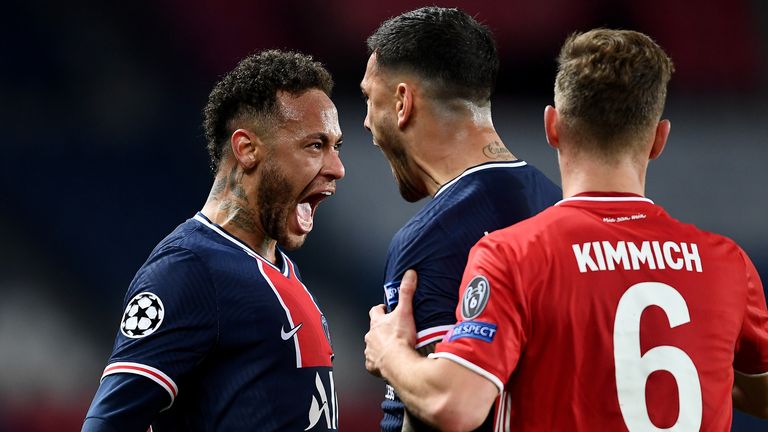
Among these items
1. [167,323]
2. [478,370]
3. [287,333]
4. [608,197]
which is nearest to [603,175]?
[608,197]

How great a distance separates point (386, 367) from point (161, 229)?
5.34 m

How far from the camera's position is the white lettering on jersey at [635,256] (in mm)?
1984

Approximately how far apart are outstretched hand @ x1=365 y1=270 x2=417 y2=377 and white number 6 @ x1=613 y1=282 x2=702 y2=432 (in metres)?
0.51

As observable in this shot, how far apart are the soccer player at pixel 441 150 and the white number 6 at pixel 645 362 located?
469 millimetres

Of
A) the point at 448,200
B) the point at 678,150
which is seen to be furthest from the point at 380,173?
the point at 448,200

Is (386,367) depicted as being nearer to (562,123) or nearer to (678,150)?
(562,123)

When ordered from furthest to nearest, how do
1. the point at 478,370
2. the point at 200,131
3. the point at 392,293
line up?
the point at 200,131 < the point at 392,293 < the point at 478,370

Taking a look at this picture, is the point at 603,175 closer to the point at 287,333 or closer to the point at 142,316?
the point at 287,333

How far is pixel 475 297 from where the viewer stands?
198cm

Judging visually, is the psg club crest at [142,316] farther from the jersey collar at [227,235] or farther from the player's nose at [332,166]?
the player's nose at [332,166]

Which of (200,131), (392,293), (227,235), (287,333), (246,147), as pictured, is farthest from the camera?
(200,131)

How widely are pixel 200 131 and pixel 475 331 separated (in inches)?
232

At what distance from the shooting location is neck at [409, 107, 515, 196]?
2.59 meters

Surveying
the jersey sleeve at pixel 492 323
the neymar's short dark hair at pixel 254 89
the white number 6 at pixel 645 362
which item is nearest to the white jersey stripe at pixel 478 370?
the jersey sleeve at pixel 492 323
